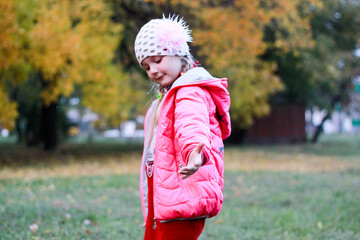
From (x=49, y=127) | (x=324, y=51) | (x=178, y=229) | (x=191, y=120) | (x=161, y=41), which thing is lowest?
(x=49, y=127)

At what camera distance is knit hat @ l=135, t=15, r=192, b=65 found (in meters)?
2.29

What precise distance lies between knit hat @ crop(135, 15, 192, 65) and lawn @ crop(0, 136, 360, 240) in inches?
95.5

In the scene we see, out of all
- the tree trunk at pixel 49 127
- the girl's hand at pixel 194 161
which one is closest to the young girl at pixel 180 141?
the girl's hand at pixel 194 161

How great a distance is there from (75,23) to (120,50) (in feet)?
7.97

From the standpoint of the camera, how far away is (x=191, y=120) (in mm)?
2004

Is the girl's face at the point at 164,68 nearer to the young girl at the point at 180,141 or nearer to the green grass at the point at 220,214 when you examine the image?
the young girl at the point at 180,141

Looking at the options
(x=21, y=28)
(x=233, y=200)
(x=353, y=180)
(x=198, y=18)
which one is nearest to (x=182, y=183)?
(x=233, y=200)

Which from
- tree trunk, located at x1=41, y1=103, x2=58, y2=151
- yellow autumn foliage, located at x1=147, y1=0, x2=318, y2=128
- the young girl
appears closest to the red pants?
the young girl

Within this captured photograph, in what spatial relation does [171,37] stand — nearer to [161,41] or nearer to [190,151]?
[161,41]

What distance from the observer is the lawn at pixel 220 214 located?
14.6 ft

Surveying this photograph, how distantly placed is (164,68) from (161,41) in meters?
0.15

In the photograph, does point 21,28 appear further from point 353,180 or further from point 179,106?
point 179,106

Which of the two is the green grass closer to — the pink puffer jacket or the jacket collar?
the pink puffer jacket

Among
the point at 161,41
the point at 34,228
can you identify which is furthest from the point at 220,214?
the point at 161,41
